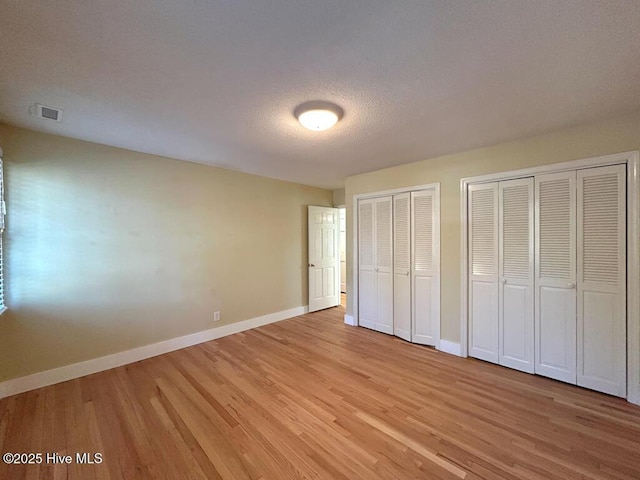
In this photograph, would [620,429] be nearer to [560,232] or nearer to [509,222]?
[560,232]

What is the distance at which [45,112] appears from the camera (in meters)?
2.11

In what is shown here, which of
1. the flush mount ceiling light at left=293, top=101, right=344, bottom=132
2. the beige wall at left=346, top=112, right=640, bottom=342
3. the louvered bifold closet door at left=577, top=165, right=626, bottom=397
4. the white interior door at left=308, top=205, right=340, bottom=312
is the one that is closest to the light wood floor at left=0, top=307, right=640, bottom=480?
the louvered bifold closet door at left=577, top=165, right=626, bottom=397

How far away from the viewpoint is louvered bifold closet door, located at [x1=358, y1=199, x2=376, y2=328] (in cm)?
405

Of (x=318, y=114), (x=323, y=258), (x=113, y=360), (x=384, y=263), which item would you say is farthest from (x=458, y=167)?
(x=113, y=360)

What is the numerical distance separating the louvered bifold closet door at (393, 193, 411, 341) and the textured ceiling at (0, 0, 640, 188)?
1.23m

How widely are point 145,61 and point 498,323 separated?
3869mm

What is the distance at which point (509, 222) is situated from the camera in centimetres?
282

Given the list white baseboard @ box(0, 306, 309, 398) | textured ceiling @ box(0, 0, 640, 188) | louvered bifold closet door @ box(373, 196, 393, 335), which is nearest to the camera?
textured ceiling @ box(0, 0, 640, 188)

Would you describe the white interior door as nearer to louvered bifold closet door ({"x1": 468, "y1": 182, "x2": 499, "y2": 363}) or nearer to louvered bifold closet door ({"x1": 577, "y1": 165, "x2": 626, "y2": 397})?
louvered bifold closet door ({"x1": 468, "y1": 182, "x2": 499, "y2": 363})

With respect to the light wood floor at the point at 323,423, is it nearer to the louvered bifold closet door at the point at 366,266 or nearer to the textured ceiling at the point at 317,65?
the louvered bifold closet door at the point at 366,266

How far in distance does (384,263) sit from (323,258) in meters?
1.56

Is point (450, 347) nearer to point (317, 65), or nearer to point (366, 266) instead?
point (366, 266)

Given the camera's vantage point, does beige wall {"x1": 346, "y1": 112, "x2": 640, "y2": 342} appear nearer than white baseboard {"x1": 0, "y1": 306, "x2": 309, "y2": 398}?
Yes

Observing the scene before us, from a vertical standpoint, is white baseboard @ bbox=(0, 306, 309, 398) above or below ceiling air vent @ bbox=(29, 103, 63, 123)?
below
